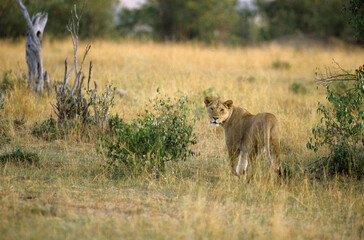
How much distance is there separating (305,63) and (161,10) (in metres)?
14.2

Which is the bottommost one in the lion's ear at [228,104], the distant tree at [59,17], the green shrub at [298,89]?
the lion's ear at [228,104]

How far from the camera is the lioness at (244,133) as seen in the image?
200 inches

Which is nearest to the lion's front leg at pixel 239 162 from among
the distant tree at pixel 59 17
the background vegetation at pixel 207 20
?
the distant tree at pixel 59 17

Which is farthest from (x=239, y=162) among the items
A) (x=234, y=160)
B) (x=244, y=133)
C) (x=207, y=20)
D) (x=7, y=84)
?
(x=207, y=20)

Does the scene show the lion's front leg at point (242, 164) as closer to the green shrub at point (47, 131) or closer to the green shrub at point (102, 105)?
the green shrub at point (102, 105)

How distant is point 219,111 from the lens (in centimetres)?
566

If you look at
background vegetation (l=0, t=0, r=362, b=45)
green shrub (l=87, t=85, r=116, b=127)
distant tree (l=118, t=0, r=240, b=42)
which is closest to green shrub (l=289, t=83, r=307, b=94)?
green shrub (l=87, t=85, r=116, b=127)

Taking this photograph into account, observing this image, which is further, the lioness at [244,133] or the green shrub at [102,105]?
the green shrub at [102,105]

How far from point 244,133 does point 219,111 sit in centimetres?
47

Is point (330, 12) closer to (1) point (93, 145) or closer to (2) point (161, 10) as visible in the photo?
(2) point (161, 10)

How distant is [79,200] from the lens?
4.59m

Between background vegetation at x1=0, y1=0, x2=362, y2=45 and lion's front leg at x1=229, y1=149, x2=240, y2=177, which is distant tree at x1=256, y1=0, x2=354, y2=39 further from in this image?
lion's front leg at x1=229, y1=149, x2=240, y2=177

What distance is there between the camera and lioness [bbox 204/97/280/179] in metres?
5.08

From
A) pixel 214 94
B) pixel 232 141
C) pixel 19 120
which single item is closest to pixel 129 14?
pixel 214 94
